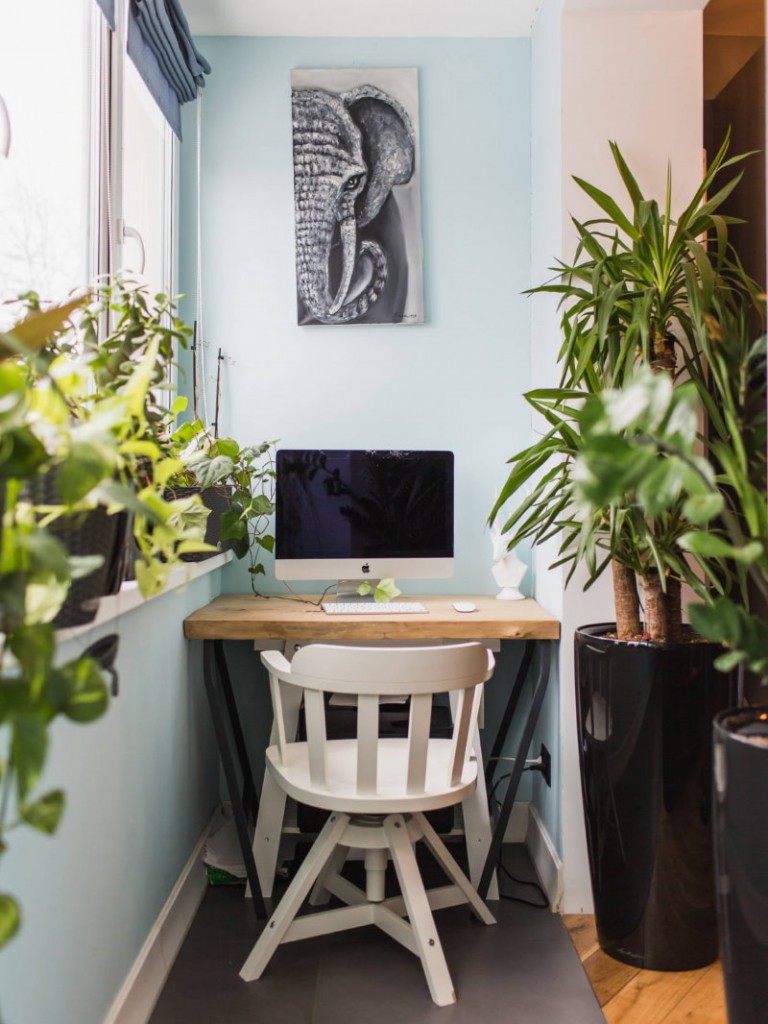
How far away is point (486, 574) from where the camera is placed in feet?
9.42

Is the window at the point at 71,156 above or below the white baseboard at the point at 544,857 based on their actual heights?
above

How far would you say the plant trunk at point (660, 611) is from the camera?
1.96 metres

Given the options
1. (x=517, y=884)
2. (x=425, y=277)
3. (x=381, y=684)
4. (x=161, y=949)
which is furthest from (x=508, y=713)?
(x=425, y=277)

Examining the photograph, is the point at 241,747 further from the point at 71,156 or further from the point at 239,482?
the point at 71,156

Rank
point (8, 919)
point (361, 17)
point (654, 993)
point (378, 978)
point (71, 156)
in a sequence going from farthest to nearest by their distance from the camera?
1. point (361, 17)
2. point (71, 156)
3. point (378, 978)
4. point (654, 993)
5. point (8, 919)

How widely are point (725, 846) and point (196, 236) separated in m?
2.41

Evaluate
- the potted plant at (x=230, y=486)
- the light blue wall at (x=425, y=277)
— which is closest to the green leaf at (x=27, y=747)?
the potted plant at (x=230, y=486)

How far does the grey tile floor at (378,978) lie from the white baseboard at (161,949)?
0.03 meters

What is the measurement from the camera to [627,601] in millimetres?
2014

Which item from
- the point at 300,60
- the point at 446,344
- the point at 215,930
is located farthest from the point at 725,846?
the point at 300,60

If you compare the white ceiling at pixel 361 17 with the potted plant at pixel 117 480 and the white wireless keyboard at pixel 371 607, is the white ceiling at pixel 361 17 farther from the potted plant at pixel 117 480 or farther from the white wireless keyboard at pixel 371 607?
the white wireless keyboard at pixel 371 607

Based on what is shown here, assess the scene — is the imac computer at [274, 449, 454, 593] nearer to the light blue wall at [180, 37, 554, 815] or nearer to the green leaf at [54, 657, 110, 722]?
the light blue wall at [180, 37, 554, 815]

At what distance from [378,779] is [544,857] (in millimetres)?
824

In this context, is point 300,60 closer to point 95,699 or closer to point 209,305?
point 209,305
